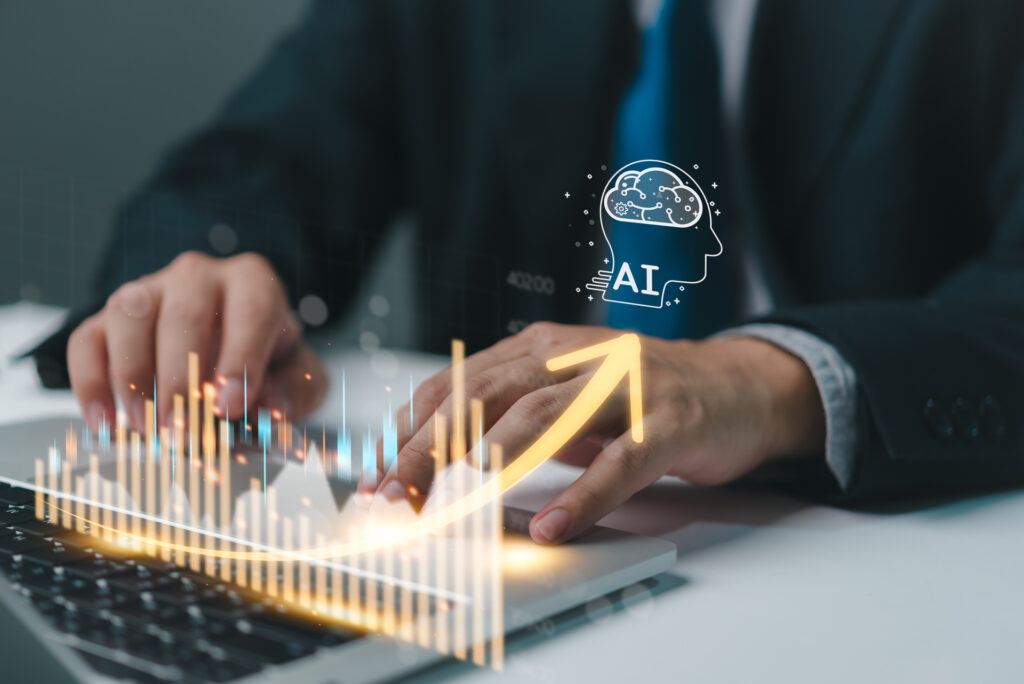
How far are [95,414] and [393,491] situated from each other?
0.66 feet

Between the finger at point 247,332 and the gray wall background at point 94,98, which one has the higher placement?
the gray wall background at point 94,98

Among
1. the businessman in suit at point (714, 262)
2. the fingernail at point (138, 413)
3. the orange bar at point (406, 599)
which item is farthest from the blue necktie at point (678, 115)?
the fingernail at point (138, 413)

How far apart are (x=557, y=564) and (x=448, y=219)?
0.35 metres

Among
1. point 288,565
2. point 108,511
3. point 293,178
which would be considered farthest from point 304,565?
point 293,178

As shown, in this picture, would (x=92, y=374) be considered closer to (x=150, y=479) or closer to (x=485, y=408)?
(x=150, y=479)

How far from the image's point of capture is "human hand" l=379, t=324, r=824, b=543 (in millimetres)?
327

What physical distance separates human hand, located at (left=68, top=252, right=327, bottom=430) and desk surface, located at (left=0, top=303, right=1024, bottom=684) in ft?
0.09

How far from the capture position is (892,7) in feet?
1.45

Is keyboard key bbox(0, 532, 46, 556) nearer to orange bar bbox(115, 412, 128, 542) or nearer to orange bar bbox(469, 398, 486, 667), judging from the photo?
orange bar bbox(115, 412, 128, 542)

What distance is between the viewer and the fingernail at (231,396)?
42 cm

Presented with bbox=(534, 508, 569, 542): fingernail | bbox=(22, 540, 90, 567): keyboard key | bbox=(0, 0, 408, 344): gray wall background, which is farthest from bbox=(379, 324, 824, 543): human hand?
bbox=(0, 0, 408, 344): gray wall background

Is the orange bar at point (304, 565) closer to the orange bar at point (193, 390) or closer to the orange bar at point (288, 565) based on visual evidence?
the orange bar at point (288, 565)

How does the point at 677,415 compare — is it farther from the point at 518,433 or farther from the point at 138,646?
the point at 138,646

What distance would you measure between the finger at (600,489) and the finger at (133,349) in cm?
22
